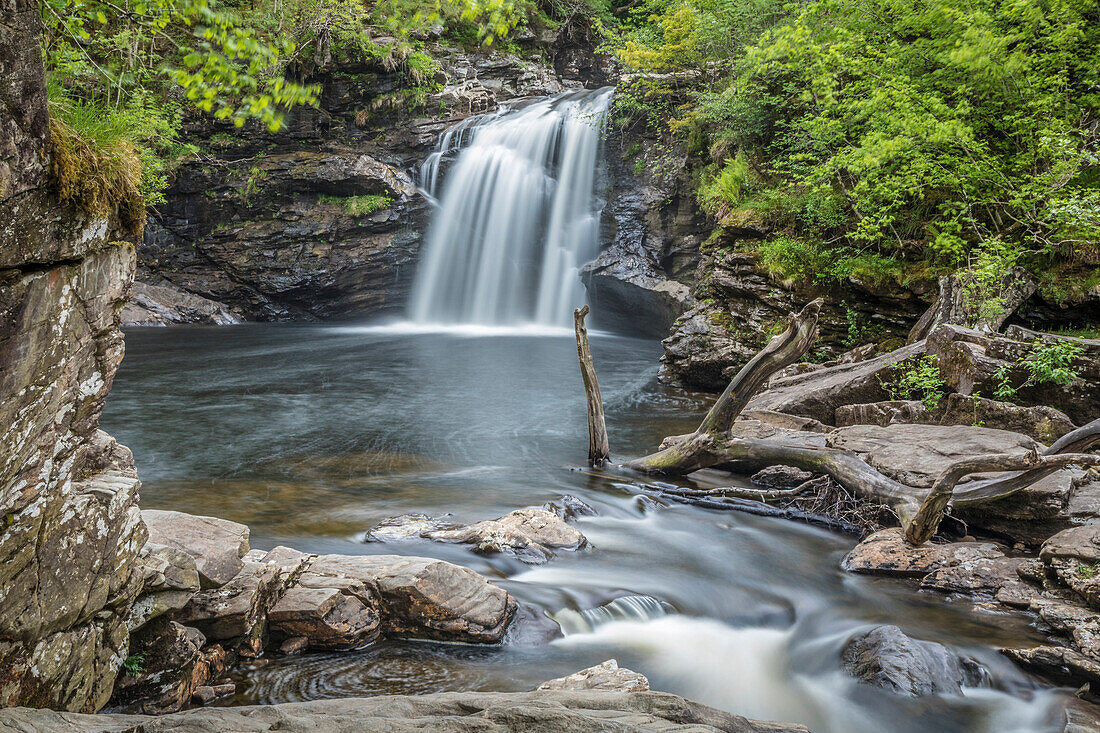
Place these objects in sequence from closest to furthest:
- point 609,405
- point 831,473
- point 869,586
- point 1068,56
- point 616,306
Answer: point 869,586, point 831,473, point 1068,56, point 609,405, point 616,306

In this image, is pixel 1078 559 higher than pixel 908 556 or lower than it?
higher

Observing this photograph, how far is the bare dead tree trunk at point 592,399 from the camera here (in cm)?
895

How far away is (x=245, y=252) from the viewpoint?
999 inches

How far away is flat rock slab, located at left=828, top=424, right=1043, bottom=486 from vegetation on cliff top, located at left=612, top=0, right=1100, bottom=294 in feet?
8.78

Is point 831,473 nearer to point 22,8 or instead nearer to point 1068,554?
point 1068,554

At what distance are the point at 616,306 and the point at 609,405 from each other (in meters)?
10.1

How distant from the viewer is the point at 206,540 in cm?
448

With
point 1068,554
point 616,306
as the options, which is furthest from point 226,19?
point 616,306

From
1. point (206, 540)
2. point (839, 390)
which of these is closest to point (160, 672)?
point (206, 540)

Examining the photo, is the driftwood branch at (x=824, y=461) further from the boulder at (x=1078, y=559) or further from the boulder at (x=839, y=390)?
the boulder at (x=839, y=390)

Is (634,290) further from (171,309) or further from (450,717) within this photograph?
(450,717)

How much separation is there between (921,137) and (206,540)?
37.1 ft

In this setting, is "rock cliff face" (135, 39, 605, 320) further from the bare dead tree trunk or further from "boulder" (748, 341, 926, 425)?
"boulder" (748, 341, 926, 425)

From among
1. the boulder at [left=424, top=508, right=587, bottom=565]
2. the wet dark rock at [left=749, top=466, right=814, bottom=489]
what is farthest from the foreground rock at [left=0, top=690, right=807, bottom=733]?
the wet dark rock at [left=749, top=466, right=814, bottom=489]
